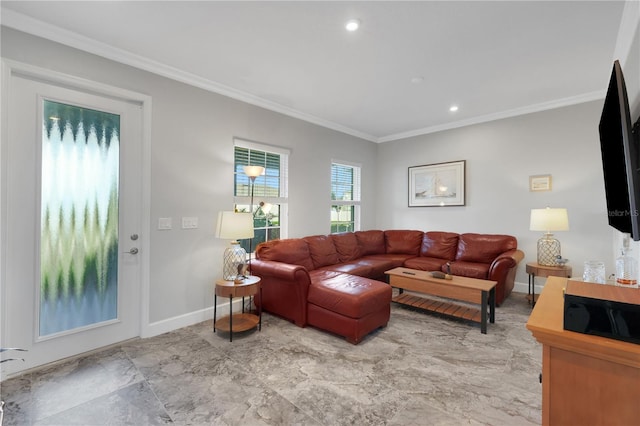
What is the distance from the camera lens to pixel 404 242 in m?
5.01

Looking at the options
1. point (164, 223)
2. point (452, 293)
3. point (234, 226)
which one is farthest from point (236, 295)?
point (452, 293)

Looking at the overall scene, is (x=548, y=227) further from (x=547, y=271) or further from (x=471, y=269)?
(x=471, y=269)

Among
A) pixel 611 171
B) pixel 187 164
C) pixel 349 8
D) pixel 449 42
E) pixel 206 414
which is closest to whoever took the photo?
pixel 611 171

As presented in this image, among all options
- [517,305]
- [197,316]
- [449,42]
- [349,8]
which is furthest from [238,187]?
[517,305]

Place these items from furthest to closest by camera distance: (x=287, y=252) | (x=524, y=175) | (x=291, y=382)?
(x=524, y=175), (x=287, y=252), (x=291, y=382)

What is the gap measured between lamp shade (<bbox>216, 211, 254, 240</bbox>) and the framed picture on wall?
→ 137 inches

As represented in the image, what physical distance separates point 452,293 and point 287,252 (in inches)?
77.3

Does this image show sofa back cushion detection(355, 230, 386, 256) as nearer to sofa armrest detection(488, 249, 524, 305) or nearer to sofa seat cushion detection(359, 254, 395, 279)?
sofa seat cushion detection(359, 254, 395, 279)

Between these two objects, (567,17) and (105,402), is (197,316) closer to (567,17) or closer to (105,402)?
(105,402)

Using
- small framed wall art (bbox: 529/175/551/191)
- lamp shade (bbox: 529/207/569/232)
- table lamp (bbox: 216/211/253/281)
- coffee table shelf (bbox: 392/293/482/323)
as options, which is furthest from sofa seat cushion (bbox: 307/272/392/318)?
small framed wall art (bbox: 529/175/551/191)

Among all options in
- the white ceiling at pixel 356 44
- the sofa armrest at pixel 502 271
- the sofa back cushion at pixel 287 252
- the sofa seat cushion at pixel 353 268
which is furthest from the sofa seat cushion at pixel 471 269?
the white ceiling at pixel 356 44

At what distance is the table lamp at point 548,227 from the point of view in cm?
346

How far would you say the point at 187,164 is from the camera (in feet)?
9.96

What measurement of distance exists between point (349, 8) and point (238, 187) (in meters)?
2.30
